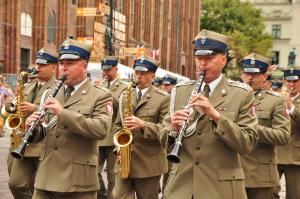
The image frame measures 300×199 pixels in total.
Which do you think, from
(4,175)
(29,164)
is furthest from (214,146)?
(4,175)

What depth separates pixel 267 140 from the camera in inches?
272

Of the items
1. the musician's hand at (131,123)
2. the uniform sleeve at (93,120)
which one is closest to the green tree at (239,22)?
the musician's hand at (131,123)

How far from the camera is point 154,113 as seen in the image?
792 cm

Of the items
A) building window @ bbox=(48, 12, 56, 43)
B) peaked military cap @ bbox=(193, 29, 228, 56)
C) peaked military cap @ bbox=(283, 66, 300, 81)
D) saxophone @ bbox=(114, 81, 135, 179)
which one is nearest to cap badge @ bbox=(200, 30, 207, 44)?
peaked military cap @ bbox=(193, 29, 228, 56)

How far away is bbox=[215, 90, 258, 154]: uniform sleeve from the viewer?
4.79m

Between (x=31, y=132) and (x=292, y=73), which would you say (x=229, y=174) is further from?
(x=292, y=73)

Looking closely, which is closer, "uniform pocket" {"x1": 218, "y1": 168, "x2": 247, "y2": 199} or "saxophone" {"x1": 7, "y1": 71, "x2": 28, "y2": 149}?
"uniform pocket" {"x1": 218, "y1": 168, "x2": 247, "y2": 199}

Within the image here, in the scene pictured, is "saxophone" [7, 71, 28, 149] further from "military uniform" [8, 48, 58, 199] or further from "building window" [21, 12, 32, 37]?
"building window" [21, 12, 32, 37]

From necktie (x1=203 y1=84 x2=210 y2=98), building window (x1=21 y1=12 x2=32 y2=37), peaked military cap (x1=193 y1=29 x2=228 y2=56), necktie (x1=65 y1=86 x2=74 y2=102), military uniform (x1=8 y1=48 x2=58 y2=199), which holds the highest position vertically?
building window (x1=21 y1=12 x2=32 y2=37)

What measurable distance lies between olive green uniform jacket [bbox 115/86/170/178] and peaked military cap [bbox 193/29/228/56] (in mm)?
2441

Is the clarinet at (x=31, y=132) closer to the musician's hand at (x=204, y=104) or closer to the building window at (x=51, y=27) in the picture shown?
the musician's hand at (x=204, y=104)

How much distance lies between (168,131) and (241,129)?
62 cm

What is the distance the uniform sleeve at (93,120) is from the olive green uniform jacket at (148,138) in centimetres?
139

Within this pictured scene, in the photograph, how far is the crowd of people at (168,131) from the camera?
504 centimetres
